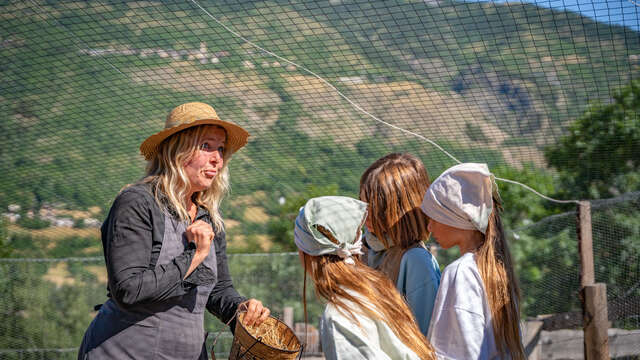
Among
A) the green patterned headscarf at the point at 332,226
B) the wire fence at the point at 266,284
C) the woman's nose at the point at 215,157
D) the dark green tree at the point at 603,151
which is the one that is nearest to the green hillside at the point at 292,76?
the dark green tree at the point at 603,151

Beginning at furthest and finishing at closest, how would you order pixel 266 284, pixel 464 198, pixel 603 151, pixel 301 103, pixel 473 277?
pixel 266 284, pixel 603 151, pixel 301 103, pixel 464 198, pixel 473 277

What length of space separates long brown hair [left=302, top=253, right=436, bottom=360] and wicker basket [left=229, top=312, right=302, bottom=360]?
24cm

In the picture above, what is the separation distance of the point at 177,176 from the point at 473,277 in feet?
3.02

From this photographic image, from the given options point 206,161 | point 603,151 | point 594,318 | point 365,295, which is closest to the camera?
point 365,295

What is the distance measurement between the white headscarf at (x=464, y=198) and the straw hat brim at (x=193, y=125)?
68cm

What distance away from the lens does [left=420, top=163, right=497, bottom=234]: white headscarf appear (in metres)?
1.86

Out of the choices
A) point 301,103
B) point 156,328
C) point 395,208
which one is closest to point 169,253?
point 156,328

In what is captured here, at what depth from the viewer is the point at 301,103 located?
4594mm

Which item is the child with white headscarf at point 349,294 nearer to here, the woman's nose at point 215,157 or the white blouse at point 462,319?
the white blouse at point 462,319

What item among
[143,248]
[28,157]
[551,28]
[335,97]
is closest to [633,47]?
[551,28]

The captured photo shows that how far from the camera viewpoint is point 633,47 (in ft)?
11.2

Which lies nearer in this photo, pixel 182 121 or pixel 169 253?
pixel 169 253

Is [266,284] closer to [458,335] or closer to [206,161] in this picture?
[206,161]

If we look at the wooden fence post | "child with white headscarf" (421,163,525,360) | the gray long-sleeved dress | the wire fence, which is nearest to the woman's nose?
the gray long-sleeved dress
